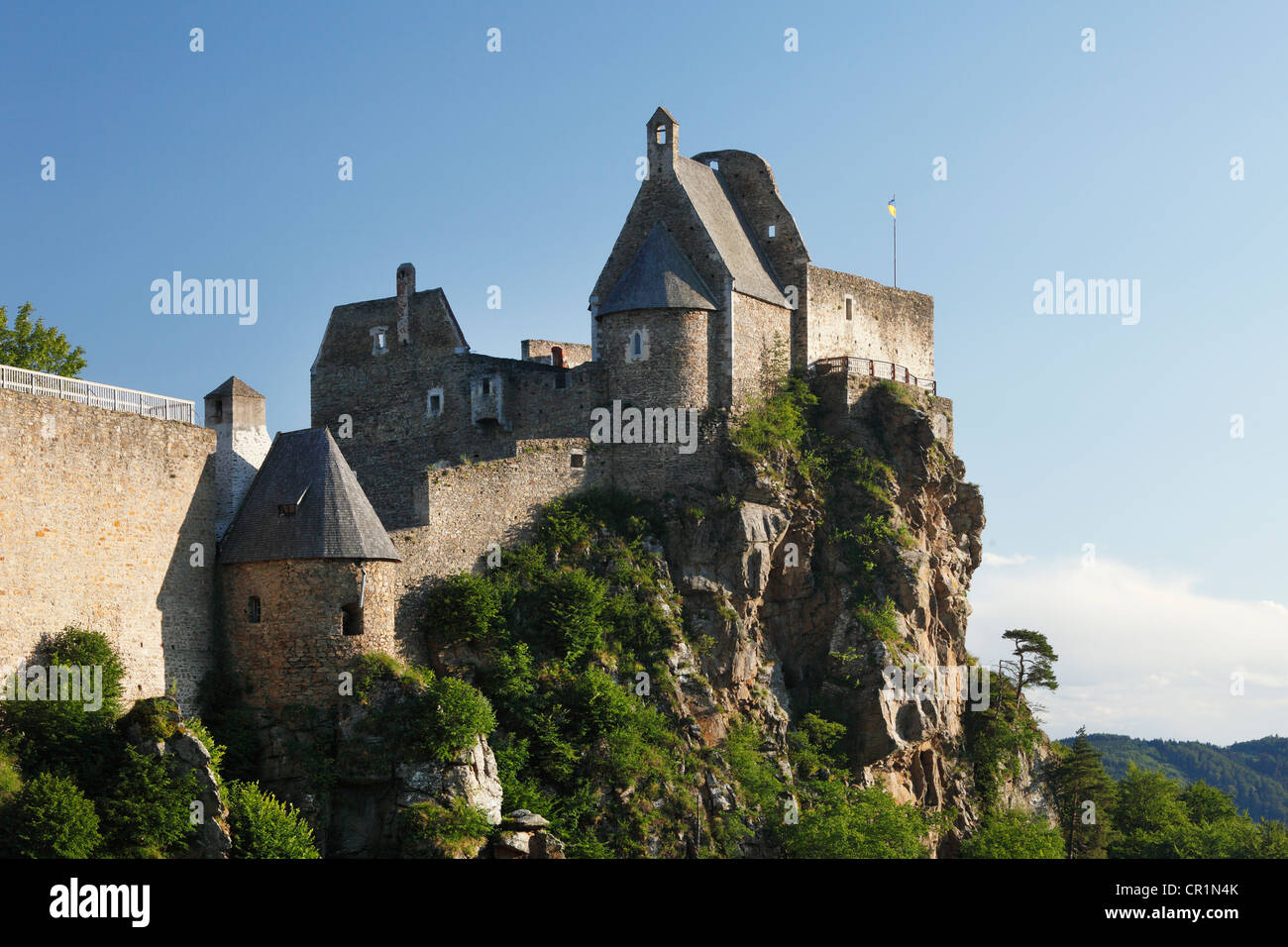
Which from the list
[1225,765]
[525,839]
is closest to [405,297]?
[525,839]

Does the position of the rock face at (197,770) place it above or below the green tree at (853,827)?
above

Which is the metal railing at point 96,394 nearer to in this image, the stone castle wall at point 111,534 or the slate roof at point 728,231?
the stone castle wall at point 111,534

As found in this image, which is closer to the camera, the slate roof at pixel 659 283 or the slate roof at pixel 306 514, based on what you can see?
the slate roof at pixel 306 514

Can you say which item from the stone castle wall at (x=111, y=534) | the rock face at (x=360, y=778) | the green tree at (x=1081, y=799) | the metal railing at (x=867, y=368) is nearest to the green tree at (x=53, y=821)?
the stone castle wall at (x=111, y=534)

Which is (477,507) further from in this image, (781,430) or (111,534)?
(781,430)

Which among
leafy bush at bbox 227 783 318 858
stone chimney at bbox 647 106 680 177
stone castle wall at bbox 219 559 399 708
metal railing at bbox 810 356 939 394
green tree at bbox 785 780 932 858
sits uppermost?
stone chimney at bbox 647 106 680 177

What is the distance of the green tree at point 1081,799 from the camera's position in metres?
65.9

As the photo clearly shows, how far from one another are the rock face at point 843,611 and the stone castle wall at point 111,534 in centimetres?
1520

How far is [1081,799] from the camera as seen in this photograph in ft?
219

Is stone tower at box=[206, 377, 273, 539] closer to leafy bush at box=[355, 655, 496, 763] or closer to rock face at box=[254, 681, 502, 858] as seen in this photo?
leafy bush at box=[355, 655, 496, 763]

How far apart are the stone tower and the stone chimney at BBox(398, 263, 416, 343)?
38.5 ft

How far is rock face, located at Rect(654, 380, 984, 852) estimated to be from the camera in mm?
51312

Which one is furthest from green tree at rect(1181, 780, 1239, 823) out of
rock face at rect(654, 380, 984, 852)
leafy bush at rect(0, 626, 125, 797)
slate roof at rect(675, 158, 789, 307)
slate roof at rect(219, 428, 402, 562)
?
Result: leafy bush at rect(0, 626, 125, 797)
